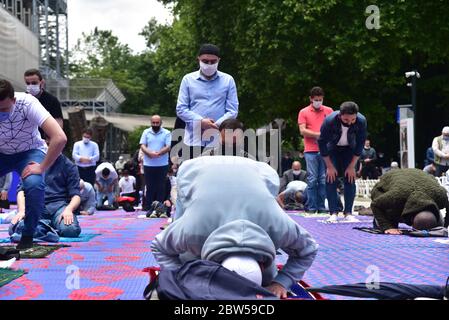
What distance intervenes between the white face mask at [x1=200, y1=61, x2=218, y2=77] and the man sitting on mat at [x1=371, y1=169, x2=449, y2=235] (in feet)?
7.36

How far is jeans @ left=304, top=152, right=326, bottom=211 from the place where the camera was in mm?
13453

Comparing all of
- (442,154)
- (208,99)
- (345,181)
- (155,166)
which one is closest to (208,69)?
(208,99)

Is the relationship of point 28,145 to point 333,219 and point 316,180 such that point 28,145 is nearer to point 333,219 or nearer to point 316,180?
point 333,219

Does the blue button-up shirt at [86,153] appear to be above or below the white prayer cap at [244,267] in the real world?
above

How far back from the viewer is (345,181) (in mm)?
11703

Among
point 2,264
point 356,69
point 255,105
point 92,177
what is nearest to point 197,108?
point 2,264

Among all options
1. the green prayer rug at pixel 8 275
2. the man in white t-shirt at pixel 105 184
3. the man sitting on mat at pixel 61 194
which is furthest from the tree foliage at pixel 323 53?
the green prayer rug at pixel 8 275

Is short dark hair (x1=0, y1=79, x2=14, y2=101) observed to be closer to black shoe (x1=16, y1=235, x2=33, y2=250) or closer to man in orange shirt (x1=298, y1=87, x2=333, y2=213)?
black shoe (x1=16, y1=235, x2=33, y2=250)

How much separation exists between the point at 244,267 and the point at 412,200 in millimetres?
5039

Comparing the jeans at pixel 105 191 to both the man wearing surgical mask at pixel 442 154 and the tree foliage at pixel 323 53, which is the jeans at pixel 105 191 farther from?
the tree foliage at pixel 323 53

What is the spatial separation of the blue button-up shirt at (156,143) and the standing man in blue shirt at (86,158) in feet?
10.4

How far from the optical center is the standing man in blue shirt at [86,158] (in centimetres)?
1748
